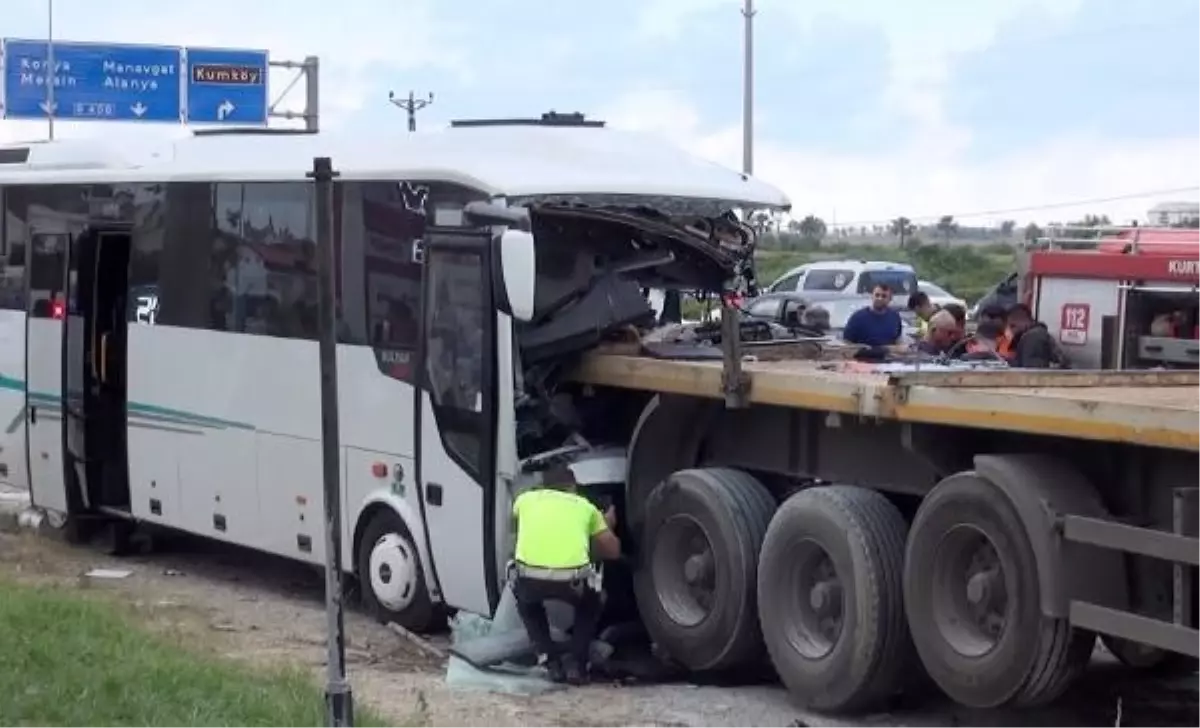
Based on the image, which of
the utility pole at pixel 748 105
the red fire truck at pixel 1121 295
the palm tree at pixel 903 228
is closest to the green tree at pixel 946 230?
the palm tree at pixel 903 228

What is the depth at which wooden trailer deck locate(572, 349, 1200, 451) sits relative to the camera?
8328mm

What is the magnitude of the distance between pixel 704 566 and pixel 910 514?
1.36m

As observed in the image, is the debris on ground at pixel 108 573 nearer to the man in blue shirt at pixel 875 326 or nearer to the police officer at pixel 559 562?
the police officer at pixel 559 562

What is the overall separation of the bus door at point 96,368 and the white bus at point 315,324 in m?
0.02

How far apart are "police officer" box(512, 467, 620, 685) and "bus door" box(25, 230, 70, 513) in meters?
5.91

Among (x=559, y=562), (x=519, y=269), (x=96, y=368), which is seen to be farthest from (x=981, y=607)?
(x=96, y=368)

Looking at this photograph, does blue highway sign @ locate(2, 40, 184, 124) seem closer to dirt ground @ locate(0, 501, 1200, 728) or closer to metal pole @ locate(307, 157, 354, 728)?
dirt ground @ locate(0, 501, 1200, 728)

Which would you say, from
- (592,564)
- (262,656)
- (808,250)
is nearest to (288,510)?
(262,656)

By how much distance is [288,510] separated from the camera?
13641mm

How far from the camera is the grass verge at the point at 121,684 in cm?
861

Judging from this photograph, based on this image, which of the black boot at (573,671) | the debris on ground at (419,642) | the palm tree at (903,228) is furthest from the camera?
the palm tree at (903,228)

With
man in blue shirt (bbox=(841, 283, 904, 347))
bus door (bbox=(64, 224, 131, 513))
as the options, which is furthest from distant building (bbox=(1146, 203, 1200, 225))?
bus door (bbox=(64, 224, 131, 513))

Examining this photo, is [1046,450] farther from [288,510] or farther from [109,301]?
[109,301]

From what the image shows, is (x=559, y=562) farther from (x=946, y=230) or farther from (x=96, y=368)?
(x=946, y=230)
